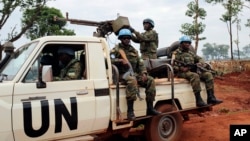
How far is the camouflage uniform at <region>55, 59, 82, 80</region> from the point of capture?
5.11 m

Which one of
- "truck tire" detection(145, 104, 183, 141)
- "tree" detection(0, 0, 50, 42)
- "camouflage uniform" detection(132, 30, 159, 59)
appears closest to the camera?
"truck tire" detection(145, 104, 183, 141)

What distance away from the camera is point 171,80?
618 cm

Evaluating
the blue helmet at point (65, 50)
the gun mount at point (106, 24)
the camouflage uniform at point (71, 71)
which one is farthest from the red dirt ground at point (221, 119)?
the blue helmet at point (65, 50)

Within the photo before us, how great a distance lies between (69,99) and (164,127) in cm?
224

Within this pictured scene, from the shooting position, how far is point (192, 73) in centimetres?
660

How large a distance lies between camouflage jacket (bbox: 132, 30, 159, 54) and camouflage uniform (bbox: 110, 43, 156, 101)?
1.46 m

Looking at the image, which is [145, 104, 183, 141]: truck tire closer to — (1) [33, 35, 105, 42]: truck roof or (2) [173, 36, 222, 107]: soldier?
(2) [173, 36, 222, 107]: soldier

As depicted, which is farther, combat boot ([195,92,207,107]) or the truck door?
combat boot ([195,92,207,107])

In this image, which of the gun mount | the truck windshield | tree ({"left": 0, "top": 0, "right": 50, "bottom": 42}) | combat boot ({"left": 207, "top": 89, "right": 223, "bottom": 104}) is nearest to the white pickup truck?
the truck windshield

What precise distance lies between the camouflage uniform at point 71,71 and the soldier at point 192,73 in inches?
95.3

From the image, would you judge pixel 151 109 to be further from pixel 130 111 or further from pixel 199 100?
pixel 199 100

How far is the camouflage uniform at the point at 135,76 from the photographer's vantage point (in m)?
5.44

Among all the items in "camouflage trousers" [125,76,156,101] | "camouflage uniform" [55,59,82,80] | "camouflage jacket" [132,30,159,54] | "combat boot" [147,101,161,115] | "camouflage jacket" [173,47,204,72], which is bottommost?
"combat boot" [147,101,161,115]

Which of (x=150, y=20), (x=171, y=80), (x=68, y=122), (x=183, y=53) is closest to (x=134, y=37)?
(x=150, y=20)
